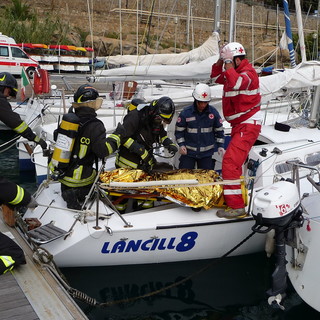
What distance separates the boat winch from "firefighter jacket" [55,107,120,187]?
1.64m

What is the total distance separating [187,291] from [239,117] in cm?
217

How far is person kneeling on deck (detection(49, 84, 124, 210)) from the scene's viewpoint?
466 cm

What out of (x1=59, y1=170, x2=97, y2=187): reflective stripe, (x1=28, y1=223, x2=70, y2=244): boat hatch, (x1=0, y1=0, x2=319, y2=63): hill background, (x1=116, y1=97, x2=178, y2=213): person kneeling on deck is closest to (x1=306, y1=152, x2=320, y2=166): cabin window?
(x1=116, y1=97, x2=178, y2=213): person kneeling on deck

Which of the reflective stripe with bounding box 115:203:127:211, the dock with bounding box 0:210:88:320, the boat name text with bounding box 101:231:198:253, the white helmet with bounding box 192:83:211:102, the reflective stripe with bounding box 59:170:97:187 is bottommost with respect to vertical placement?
the boat name text with bounding box 101:231:198:253

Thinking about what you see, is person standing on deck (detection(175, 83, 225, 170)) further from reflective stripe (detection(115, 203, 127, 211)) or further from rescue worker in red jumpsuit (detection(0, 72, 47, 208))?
rescue worker in red jumpsuit (detection(0, 72, 47, 208))

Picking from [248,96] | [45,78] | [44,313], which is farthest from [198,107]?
[45,78]

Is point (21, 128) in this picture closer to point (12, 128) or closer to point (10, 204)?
point (12, 128)

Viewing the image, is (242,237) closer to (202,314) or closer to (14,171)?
(202,314)

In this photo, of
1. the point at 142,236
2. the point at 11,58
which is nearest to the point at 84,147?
the point at 142,236

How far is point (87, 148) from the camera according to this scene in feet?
15.6

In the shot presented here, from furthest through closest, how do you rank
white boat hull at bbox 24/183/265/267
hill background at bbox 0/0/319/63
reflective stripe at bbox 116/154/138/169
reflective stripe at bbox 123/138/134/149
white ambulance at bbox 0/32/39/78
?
hill background at bbox 0/0/319/63, white ambulance at bbox 0/32/39/78, reflective stripe at bbox 116/154/138/169, reflective stripe at bbox 123/138/134/149, white boat hull at bbox 24/183/265/267

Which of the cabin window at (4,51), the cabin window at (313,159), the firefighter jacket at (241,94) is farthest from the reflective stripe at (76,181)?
the cabin window at (4,51)

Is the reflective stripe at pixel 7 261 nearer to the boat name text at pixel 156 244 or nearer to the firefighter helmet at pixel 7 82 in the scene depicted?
the boat name text at pixel 156 244

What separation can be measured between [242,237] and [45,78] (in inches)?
282
